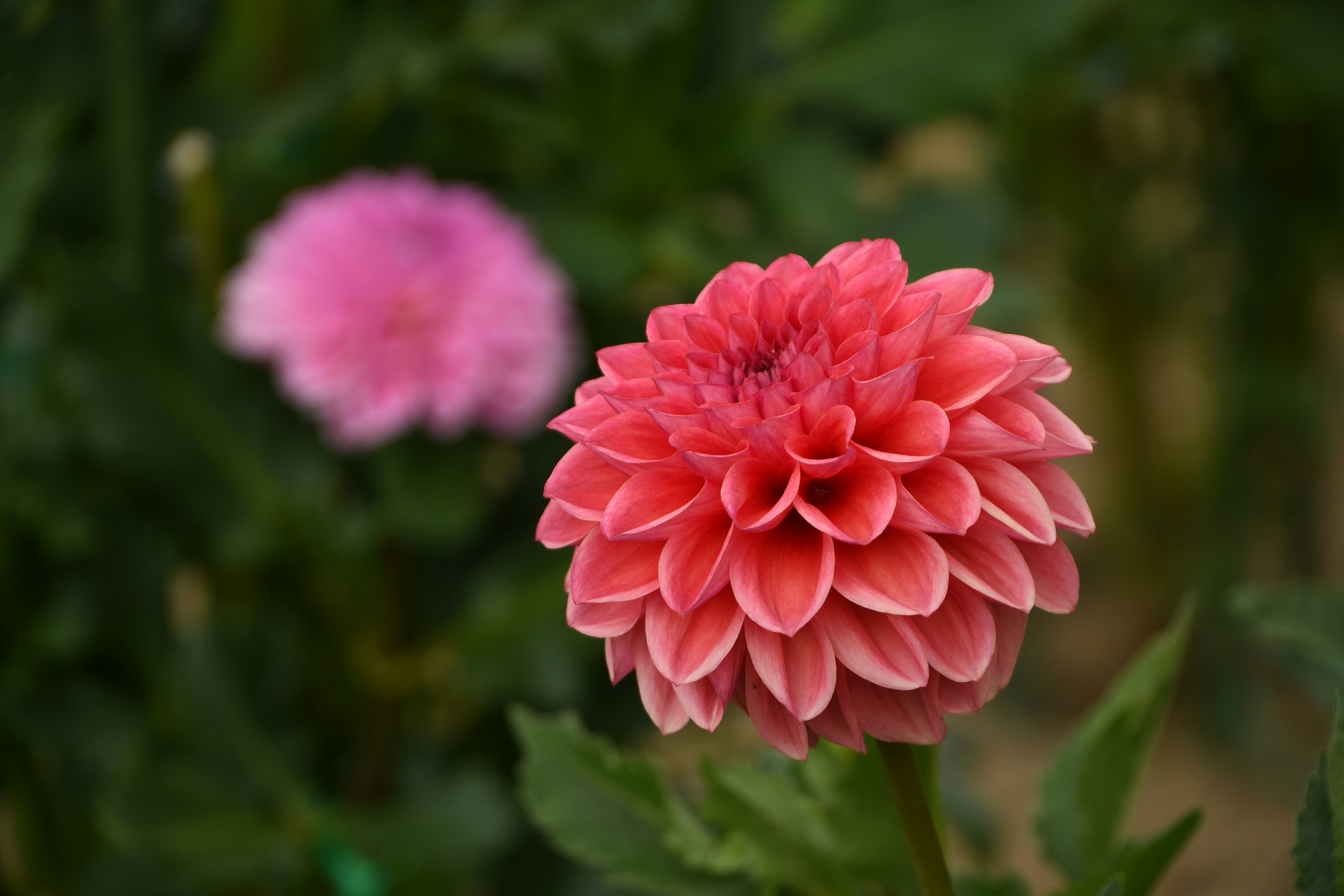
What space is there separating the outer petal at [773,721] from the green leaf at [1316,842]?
0.12 meters

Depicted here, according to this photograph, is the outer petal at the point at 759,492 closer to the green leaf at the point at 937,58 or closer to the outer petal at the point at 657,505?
the outer petal at the point at 657,505

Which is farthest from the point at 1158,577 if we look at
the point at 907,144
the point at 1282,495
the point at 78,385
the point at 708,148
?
the point at 78,385

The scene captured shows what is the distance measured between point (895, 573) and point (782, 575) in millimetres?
22

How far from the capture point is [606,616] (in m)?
0.22

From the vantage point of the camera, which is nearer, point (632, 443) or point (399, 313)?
point (632, 443)

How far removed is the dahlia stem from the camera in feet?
0.73

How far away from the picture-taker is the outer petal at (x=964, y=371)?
0.69 feet

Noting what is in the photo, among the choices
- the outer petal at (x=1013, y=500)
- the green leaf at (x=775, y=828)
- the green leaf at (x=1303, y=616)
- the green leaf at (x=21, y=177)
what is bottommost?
the green leaf at (x=775, y=828)

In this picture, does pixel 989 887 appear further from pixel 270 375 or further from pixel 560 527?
pixel 270 375

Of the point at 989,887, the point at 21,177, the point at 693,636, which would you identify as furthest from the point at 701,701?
the point at 21,177

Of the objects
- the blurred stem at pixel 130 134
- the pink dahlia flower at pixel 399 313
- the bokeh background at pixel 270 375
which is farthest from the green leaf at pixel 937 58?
the blurred stem at pixel 130 134

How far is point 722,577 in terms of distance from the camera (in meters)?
0.21

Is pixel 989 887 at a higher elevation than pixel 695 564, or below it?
below

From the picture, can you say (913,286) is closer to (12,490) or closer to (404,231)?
(404,231)
